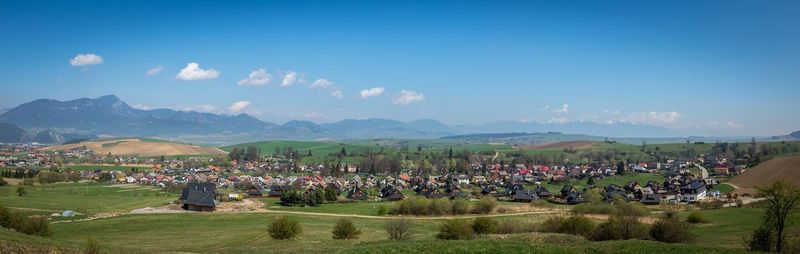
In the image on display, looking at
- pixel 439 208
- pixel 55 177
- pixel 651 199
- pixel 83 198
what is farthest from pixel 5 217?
pixel 55 177

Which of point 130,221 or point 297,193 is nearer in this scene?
point 130,221

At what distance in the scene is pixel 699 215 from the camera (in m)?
54.9

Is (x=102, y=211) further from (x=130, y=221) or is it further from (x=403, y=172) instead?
(x=403, y=172)

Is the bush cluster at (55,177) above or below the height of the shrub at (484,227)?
below

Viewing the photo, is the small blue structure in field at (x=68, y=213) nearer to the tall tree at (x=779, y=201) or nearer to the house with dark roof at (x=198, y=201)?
the house with dark roof at (x=198, y=201)

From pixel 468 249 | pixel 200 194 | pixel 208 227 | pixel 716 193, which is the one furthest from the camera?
pixel 716 193

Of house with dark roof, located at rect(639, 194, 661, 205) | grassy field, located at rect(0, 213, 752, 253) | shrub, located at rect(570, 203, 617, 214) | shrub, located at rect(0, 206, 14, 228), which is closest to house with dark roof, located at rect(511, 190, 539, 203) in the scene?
house with dark roof, located at rect(639, 194, 661, 205)

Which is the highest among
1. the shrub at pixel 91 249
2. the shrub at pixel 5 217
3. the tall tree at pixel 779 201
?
the tall tree at pixel 779 201

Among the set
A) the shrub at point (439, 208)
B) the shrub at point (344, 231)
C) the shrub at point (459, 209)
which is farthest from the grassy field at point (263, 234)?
the shrub at point (459, 209)

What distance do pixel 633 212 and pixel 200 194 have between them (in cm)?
5697

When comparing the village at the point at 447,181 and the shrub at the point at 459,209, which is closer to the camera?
the shrub at the point at 459,209

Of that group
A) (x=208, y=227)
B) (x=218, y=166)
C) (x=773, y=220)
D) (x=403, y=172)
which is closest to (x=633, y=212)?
(x=773, y=220)

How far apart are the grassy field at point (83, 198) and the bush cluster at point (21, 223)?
2799 cm

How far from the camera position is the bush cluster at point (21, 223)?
3788cm
